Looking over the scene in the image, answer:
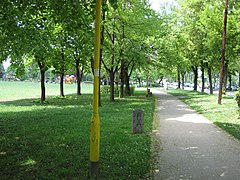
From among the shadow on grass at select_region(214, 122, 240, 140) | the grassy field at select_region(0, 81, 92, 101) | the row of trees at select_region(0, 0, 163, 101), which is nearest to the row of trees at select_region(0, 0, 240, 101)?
the row of trees at select_region(0, 0, 163, 101)

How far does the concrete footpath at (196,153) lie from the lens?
520cm

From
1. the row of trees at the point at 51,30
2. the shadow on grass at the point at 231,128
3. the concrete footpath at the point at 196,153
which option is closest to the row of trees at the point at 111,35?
the row of trees at the point at 51,30

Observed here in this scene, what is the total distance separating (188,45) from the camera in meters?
33.2

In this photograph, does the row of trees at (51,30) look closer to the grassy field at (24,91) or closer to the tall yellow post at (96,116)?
the tall yellow post at (96,116)

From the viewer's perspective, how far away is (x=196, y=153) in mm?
6645

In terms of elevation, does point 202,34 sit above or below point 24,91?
above

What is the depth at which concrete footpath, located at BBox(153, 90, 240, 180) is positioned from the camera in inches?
205

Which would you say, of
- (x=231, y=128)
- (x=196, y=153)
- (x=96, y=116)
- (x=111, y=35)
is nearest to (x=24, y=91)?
(x=111, y=35)

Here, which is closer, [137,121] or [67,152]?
[67,152]

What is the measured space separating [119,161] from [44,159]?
5.62 ft

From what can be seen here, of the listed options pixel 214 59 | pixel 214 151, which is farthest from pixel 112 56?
pixel 214 151

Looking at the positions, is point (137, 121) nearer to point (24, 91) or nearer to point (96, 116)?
point (96, 116)

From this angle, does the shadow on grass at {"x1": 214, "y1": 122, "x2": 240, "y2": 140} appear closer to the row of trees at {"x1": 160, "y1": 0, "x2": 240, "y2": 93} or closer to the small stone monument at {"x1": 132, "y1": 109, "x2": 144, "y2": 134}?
the small stone monument at {"x1": 132, "y1": 109, "x2": 144, "y2": 134}

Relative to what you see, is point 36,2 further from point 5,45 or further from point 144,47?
point 144,47
